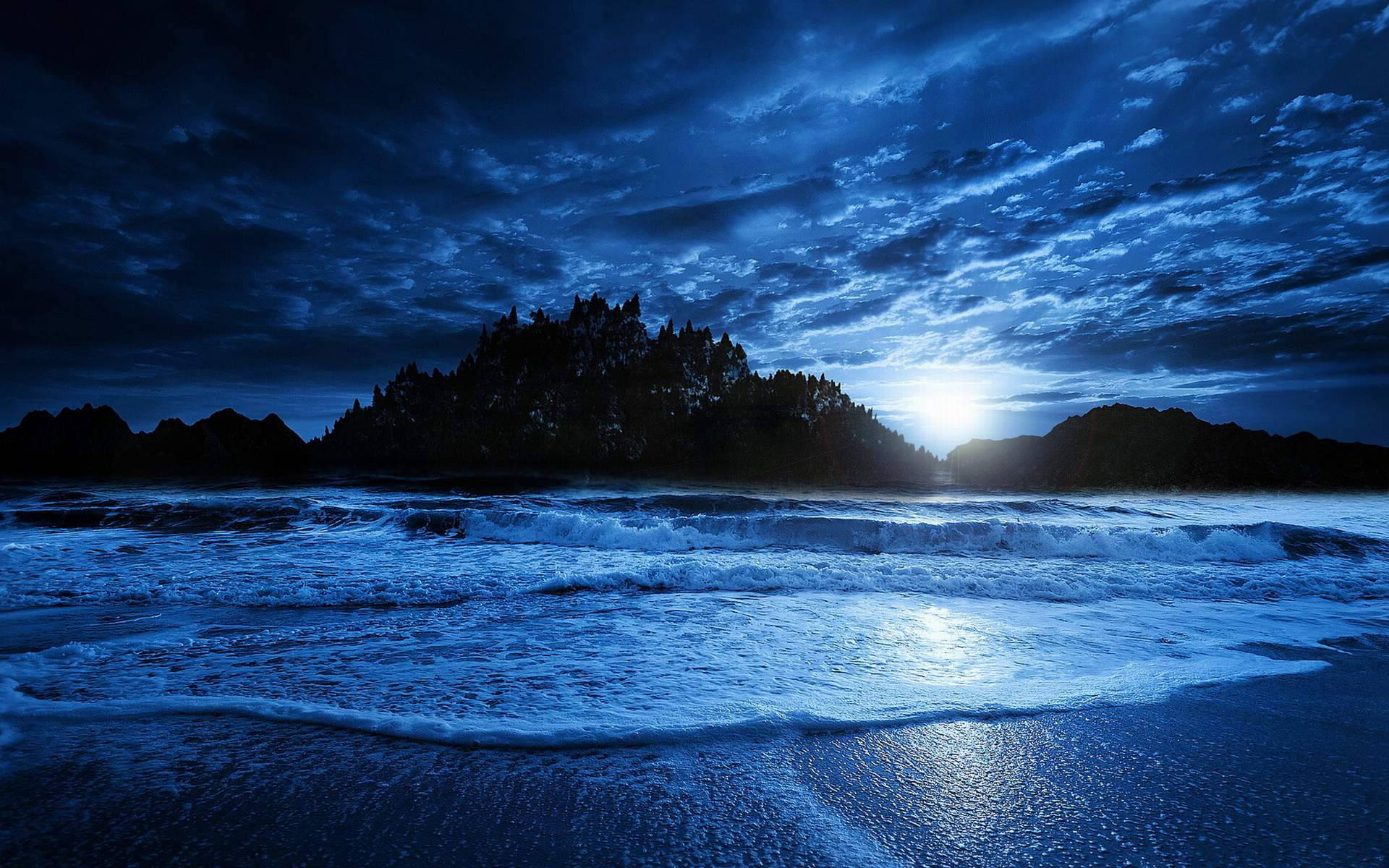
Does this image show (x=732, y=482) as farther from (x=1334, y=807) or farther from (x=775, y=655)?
(x=1334, y=807)

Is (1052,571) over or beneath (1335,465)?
beneath

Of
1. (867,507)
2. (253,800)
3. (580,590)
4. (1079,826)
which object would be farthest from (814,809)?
(867,507)

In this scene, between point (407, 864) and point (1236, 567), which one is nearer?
point (407, 864)

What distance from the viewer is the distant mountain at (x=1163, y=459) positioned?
125ft

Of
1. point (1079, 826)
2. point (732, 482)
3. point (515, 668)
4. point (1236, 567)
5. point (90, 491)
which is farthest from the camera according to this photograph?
point (732, 482)

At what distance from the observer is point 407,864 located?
2.24 m

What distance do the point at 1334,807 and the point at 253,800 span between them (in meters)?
4.87

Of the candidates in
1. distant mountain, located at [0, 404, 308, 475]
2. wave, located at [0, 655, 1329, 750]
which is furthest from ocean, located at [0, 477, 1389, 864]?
distant mountain, located at [0, 404, 308, 475]

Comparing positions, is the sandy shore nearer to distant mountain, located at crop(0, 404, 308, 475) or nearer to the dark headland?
the dark headland

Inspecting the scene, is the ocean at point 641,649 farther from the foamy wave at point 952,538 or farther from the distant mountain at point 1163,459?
the distant mountain at point 1163,459

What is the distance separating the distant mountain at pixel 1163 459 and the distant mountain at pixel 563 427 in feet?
29.6

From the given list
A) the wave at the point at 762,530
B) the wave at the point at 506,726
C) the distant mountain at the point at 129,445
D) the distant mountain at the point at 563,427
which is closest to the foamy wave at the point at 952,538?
the wave at the point at 762,530

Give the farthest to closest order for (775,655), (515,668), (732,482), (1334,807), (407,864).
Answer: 1. (732,482)
2. (775,655)
3. (515,668)
4. (1334,807)
5. (407,864)

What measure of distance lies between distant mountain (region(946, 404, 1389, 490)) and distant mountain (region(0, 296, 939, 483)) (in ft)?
29.6
